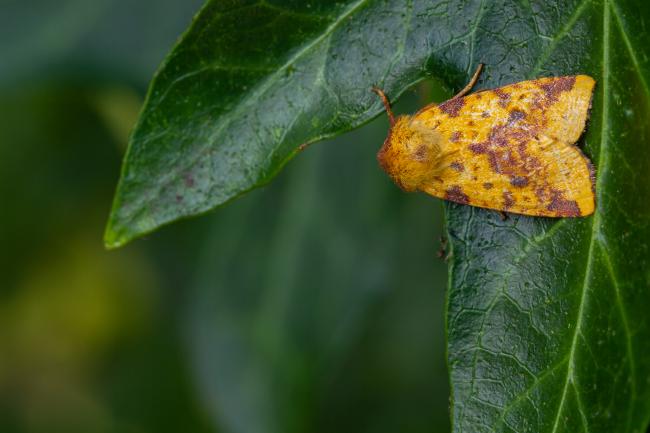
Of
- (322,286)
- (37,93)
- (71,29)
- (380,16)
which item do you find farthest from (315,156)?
(37,93)

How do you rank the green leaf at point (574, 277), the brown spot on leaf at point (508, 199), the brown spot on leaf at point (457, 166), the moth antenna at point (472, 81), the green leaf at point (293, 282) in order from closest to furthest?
the green leaf at point (574, 277) < the moth antenna at point (472, 81) < the brown spot on leaf at point (508, 199) < the brown spot on leaf at point (457, 166) < the green leaf at point (293, 282)

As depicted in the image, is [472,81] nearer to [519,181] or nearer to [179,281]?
[519,181]

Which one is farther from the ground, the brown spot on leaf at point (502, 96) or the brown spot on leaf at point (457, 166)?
the brown spot on leaf at point (502, 96)

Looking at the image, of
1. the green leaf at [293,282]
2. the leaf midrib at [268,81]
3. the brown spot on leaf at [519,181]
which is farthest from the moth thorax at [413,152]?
the green leaf at [293,282]

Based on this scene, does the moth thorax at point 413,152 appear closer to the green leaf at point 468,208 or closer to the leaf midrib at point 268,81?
the green leaf at point 468,208

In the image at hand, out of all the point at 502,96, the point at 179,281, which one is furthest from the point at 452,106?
the point at 179,281

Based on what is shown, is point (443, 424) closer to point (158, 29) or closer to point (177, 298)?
point (177, 298)
